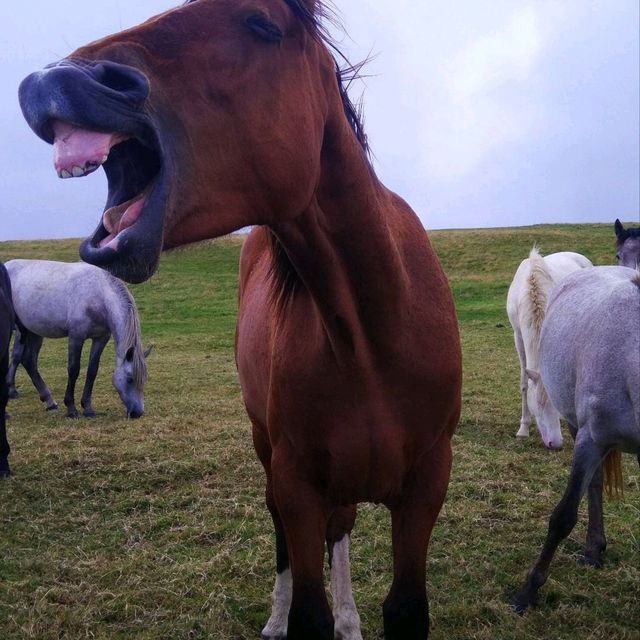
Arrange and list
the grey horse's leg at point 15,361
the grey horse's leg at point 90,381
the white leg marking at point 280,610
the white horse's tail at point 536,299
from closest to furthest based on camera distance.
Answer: the white leg marking at point 280,610
the white horse's tail at point 536,299
the grey horse's leg at point 90,381
the grey horse's leg at point 15,361

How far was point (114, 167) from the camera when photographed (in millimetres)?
1338

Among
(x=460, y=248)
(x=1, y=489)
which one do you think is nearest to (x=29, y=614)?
(x=1, y=489)

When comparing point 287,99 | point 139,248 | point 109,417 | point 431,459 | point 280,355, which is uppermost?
point 287,99

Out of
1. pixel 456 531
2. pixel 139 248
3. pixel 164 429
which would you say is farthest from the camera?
pixel 164 429

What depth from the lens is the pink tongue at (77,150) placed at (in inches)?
44.9

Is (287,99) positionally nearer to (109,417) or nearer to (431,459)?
(431,459)

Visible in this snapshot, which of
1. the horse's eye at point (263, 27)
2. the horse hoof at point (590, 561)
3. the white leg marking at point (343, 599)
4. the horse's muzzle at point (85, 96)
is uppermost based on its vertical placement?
the horse's eye at point (263, 27)

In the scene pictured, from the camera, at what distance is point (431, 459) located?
6.66 ft

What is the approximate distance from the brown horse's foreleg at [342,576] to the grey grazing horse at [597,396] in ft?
2.85

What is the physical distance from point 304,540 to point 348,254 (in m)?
0.88

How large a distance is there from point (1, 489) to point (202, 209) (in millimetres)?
4515

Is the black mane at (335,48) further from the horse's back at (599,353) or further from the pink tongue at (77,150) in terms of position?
the horse's back at (599,353)

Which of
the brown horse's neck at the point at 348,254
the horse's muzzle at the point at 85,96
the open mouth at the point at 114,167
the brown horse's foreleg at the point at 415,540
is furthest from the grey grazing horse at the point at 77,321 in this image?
the horse's muzzle at the point at 85,96

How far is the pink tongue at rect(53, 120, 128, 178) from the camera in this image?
1.14 meters
